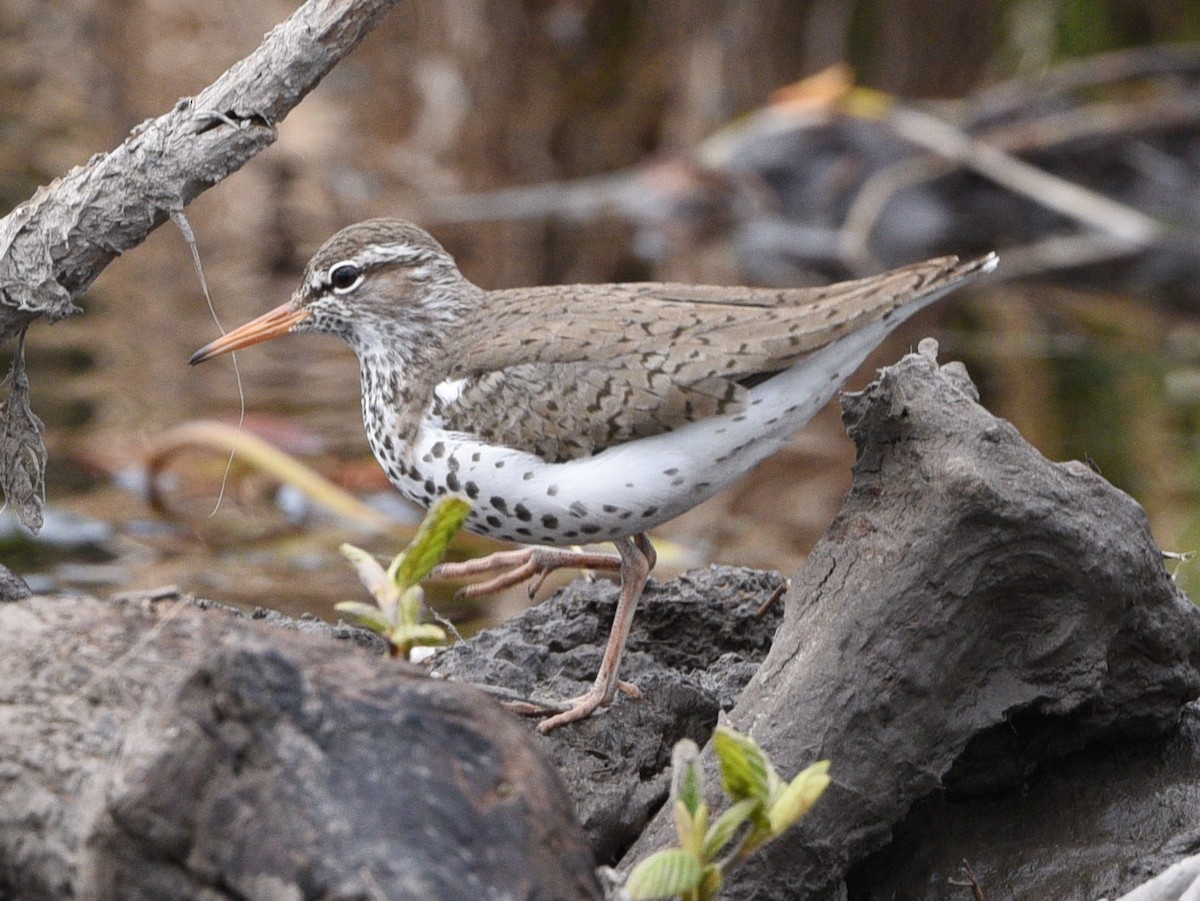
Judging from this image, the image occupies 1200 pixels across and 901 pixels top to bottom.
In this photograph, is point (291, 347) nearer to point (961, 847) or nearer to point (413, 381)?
point (413, 381)

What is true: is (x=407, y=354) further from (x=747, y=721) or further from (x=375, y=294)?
(x=747, y=721)

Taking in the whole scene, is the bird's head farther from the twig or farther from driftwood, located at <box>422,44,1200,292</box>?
the twig

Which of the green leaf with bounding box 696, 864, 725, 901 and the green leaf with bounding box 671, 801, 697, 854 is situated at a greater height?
the green leaf with bounding box 671, 801, 697, 854

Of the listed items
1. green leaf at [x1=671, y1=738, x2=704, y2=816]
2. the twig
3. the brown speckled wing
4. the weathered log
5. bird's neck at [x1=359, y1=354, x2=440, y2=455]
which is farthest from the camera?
the twig

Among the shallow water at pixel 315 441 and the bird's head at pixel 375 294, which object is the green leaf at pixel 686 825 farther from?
the shallow water at pixel 315 441

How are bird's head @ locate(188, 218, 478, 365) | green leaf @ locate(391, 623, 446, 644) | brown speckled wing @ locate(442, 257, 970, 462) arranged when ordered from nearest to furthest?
1. green leaf @ locate(391, 623, 446, 644)
2. brown speckled wing @ locate(442, 257, 970, 462)
3. bird's head @ locate(188, 218, 478, 365)

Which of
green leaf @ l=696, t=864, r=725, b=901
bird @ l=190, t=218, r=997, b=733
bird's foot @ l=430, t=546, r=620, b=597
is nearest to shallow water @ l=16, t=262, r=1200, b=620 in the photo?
bird's foot @ l=430, t=546, r=620, b=597

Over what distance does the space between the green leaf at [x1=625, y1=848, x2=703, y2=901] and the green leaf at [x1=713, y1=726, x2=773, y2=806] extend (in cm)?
20

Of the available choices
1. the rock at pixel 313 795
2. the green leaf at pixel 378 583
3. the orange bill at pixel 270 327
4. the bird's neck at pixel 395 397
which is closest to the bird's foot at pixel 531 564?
the bird's neck at pixel 395 397

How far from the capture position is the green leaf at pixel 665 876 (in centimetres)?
333

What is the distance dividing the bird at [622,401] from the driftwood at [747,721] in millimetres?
272

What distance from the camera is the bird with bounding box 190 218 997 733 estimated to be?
4.83 metres

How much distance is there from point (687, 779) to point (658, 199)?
12.4 metres

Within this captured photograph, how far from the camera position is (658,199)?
50.9 feet
